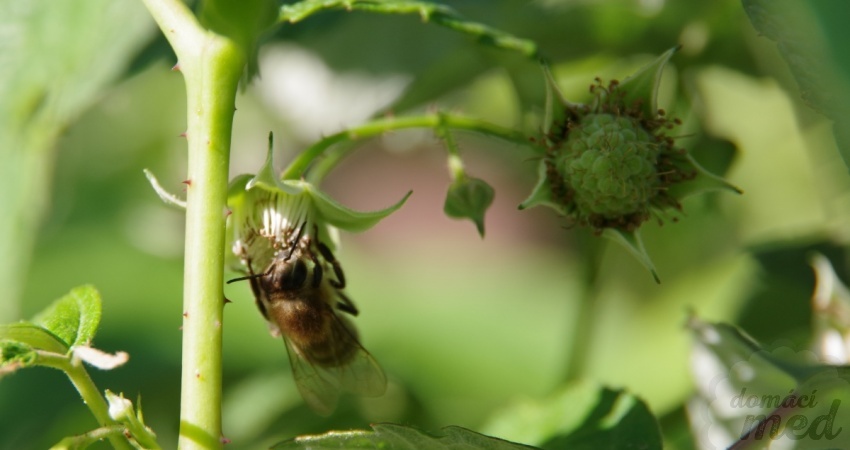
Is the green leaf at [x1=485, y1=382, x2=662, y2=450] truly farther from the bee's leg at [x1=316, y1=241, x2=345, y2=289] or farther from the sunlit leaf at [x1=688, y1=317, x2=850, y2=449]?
the bee's leg at [x1=316, y1=241, x2=345, y2=289]

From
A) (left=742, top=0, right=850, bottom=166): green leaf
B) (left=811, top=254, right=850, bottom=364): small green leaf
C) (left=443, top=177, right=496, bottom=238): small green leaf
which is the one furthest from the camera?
(left=811, top=254, right=850, bottom=364): small green leaf

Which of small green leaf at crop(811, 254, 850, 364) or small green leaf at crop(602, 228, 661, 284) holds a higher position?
small green leaf at crop(602, 228, 661, 284)

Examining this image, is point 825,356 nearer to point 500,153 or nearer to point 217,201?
point 217,201

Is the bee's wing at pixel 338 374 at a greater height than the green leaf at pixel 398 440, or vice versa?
the green leaf at pixel 398 440

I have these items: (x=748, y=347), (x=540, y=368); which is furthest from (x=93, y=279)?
(x=748, y=347)

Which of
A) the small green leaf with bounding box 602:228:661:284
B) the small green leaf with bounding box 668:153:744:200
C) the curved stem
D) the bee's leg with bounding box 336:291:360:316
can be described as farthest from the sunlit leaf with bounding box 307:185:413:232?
the small green leaf with bounding box 668:153:744:200

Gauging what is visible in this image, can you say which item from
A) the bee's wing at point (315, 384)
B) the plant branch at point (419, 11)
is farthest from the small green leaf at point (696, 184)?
the bee's wing at point (315, 384)

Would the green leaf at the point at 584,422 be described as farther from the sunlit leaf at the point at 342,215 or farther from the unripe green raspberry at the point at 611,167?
the sunlit leaf at the point at 342,215
